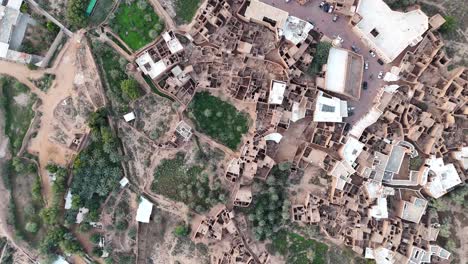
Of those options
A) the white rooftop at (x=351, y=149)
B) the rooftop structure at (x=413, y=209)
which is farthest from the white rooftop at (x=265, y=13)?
the rooftop structure at (x=413, y=209)

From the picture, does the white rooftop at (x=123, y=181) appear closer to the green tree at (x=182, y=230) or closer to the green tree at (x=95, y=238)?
the green tree at (x=95, y=238)

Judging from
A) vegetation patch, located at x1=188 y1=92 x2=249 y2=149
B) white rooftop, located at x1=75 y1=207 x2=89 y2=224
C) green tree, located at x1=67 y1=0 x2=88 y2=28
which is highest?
green tree, located at x1=67 y1=0 x2=88 y2=28

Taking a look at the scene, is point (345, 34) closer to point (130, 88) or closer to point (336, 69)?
point (336, 69)

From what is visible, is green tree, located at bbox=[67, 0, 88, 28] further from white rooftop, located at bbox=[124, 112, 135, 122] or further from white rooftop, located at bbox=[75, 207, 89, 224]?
white rooftop, located at bbox=[75, 207, 89, 224]

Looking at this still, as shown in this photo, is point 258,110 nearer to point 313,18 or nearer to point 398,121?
point 313,18

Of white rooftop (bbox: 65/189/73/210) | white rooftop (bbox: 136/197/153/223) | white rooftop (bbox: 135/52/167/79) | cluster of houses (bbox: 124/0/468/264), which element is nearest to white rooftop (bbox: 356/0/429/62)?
cluster of houses (bbox: 124/0/468/264)

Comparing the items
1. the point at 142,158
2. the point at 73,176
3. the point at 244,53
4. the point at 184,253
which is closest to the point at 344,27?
the point at 244,53
